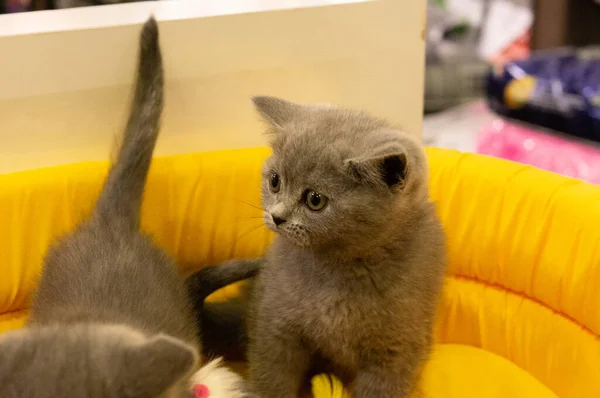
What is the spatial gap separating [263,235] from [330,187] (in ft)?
1.69

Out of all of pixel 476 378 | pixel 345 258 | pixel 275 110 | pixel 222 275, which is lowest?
pixel 476 378

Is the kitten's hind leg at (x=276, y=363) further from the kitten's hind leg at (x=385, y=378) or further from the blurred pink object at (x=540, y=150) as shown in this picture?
the blurred pink object at (x=540, y=150)

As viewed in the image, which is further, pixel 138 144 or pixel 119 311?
pixel 138 144

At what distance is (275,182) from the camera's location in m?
1.00

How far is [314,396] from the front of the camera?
1150 millimetres

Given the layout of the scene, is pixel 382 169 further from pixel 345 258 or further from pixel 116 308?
pixel 116 308

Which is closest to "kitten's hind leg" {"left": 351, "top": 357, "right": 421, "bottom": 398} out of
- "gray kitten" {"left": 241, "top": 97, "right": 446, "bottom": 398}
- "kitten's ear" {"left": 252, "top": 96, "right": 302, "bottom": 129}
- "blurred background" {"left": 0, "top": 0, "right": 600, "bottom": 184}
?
"gray kitten" {"left": 241, "top": 97, "right": 446, "bottom": 398}

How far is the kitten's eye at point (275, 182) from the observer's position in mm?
996

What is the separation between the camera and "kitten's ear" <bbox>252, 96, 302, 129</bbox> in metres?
1.05

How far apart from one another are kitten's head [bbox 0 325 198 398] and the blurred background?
1.25m

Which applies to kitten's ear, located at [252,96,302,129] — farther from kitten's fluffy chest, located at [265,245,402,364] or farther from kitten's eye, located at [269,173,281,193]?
kitten's fluffy chest, located at [265,245,402,364]

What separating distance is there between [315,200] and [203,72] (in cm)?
53

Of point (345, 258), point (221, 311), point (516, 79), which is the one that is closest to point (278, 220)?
point (345, 258)

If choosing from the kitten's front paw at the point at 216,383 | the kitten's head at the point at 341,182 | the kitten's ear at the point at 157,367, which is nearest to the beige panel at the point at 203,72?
the kitten's head at the point at 341,182
